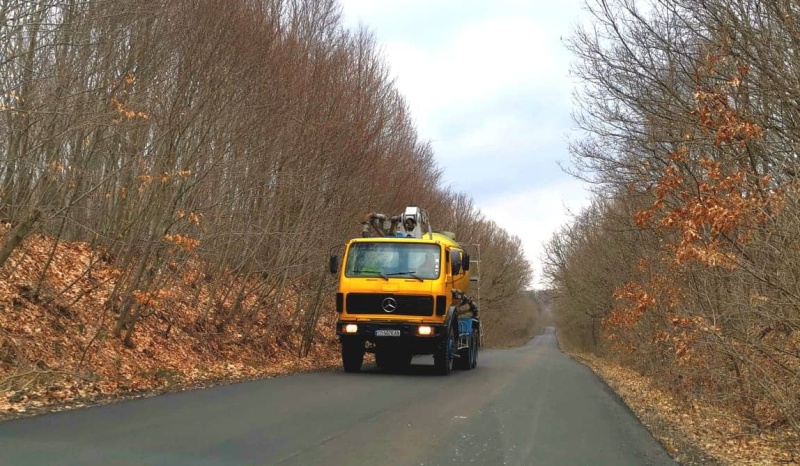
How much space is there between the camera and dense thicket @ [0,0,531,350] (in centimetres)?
1056

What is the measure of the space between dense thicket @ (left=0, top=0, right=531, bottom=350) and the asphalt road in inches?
132

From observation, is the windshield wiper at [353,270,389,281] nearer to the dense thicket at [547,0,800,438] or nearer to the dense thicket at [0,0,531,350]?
the dense thicket at [0,0,531,350]

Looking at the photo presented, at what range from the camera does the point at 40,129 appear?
437 inches

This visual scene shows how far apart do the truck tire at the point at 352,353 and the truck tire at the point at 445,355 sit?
168 centimetres

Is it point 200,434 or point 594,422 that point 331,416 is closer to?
point 200,434

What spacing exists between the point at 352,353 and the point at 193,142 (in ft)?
18.5

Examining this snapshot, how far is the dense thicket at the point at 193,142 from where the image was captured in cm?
1056

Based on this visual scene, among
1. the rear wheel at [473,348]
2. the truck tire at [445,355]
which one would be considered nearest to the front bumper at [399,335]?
the truck tire at [445,355]

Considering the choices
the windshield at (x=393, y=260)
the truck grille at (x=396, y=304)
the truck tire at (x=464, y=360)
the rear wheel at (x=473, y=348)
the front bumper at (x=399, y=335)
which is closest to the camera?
the front bumper at (x=399, y=335)

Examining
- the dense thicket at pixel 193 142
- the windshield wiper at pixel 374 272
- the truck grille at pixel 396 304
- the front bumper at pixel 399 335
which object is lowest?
the front bumper at pixel 399 335

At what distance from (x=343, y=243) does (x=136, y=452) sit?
543 inches

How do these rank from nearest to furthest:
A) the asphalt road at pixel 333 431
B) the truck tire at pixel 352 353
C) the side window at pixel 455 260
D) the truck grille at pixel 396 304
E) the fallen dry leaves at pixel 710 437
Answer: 1. the asphalt road at pixel 333 431
2. the fallen dry leaves at pixel 710 437
3. the truck grille at pixel 396 304
4. the truck tire at pixel 352 353
5. the side window at pixel 455 260

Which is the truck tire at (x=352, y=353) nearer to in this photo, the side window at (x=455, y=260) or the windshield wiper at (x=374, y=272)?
the windshield wiper at (x=374, y=272)

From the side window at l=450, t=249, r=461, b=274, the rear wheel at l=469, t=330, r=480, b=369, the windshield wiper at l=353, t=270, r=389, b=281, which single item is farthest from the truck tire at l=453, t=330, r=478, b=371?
the windshield wiper at l=353, t=270, r=389, b=281
